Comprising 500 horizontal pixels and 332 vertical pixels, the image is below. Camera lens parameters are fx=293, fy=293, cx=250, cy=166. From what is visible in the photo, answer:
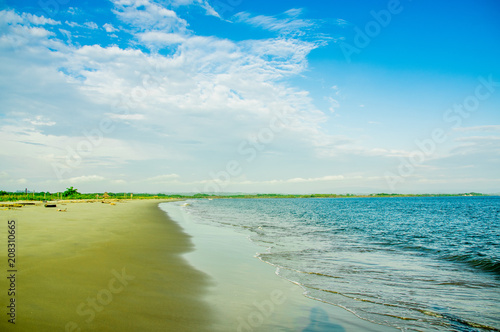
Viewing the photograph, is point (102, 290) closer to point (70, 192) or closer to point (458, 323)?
point (458, 323)

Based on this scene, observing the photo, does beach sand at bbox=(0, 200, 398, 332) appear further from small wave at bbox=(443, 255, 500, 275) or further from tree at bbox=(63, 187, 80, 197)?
tree at bbox=(63, 187, 80, 197)

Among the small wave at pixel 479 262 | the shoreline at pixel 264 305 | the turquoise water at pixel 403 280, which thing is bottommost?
the small wave at pixel 479 262

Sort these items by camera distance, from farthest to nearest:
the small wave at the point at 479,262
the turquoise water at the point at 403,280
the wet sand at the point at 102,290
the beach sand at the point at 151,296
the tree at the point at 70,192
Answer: the tree at the point at 70,192, the small wave at the point at 479,262, the turquoise water at the point at 403,280, the beach sand at the point at 151,296, the wet sand at the point at 102,290

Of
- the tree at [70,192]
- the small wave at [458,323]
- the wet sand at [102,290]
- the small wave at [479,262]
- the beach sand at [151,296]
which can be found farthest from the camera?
the tree at [70,192]

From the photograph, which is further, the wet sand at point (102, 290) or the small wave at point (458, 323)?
the small wave at point (458, 323)

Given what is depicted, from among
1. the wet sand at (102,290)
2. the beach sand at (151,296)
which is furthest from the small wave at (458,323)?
the wet sand at (102,290)

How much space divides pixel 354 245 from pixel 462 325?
1205cm

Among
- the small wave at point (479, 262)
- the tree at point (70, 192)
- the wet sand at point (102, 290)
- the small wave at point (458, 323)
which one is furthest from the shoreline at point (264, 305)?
the tree at point (70, 192)

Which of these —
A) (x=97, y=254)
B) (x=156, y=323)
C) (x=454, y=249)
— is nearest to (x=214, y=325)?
(x=156, y=323)

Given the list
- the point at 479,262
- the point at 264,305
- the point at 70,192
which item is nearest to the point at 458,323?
the point at 264,305

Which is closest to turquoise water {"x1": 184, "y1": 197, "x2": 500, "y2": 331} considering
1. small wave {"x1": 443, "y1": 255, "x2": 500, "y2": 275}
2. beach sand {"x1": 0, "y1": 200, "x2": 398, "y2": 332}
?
small wave {"x1": 443, "y1": 255, "x2": 500, "y2": 275}

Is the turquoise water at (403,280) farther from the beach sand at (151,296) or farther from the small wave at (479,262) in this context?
the beach sand at (151,296)

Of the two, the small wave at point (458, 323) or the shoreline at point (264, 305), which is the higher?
the shoreline at point (264, 305)

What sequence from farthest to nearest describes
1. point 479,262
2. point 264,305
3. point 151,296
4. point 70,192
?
point 70,192 → point 479,262 → point 264,305 → point 151,296
